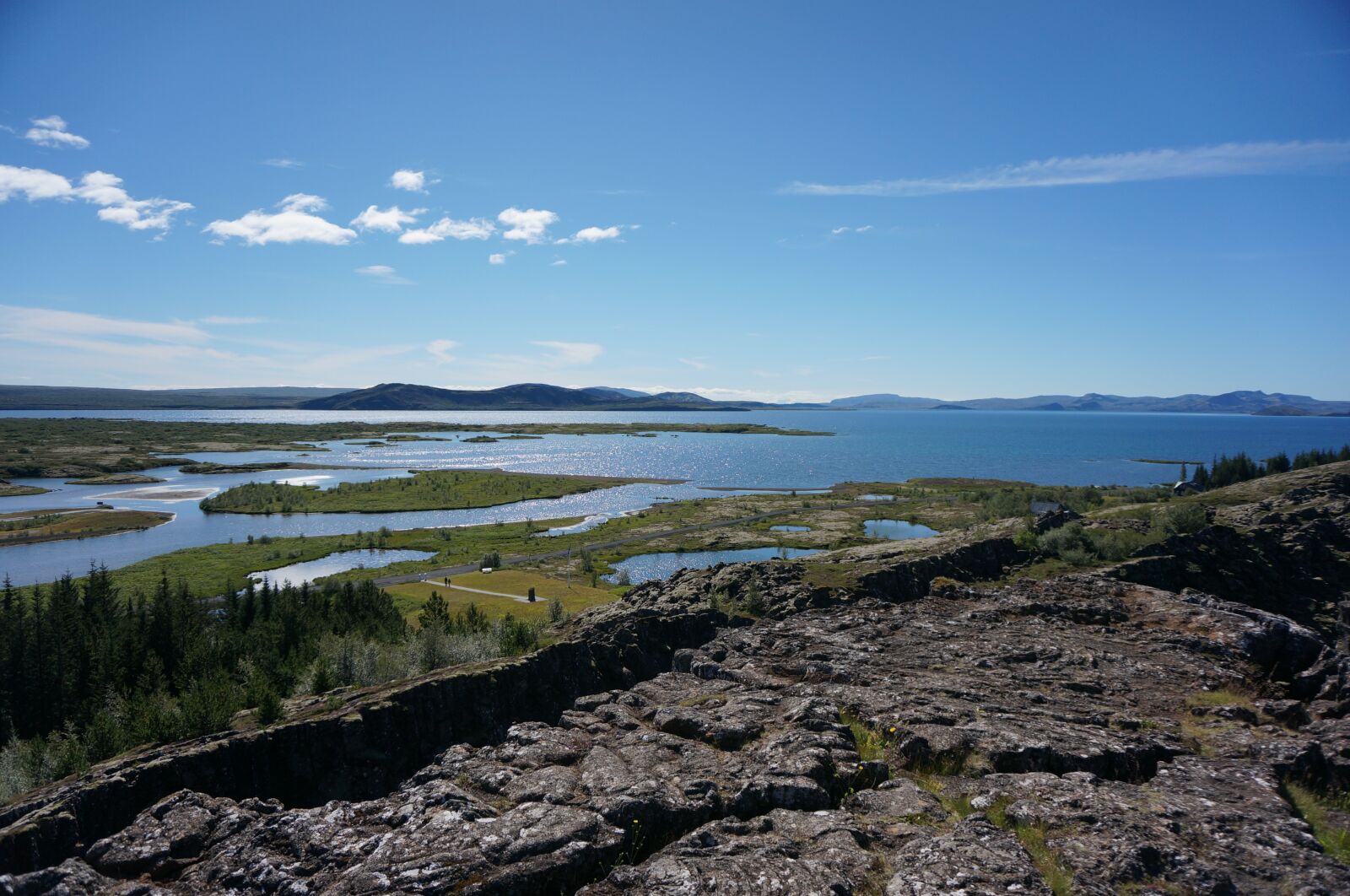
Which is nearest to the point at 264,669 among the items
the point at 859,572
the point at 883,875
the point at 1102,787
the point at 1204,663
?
the point at 859,572

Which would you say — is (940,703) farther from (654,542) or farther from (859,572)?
(654,542)

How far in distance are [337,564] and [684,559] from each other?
56.7m

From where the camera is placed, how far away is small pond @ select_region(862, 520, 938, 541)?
11966 cm

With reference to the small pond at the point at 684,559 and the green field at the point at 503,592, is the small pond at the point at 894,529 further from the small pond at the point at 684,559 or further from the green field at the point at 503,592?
the green field at the point at 503,592

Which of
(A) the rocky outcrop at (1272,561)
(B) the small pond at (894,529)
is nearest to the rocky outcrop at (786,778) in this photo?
(A) the rocky outcrop at (1272,561)

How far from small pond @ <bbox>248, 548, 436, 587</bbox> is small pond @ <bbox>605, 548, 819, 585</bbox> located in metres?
35.3

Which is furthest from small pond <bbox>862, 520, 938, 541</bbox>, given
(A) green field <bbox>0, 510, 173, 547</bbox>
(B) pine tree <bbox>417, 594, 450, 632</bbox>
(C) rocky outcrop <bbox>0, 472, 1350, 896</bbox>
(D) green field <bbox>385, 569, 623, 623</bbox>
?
(A) green field <bbox>0, 510, 173, 547</bbox>

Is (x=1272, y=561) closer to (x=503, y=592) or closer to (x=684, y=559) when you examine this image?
(x=684, y=559)

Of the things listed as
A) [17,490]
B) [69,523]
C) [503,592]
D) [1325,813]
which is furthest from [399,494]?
[1325,813]

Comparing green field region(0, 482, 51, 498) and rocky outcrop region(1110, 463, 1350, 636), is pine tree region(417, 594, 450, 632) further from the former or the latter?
green field region(0, 482, 51, 498)

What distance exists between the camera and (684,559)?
350 feet

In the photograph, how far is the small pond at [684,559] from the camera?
9931 centimetres

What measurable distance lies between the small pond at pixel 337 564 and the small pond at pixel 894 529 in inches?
3173

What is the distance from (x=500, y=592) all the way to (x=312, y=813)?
68.9 meters
